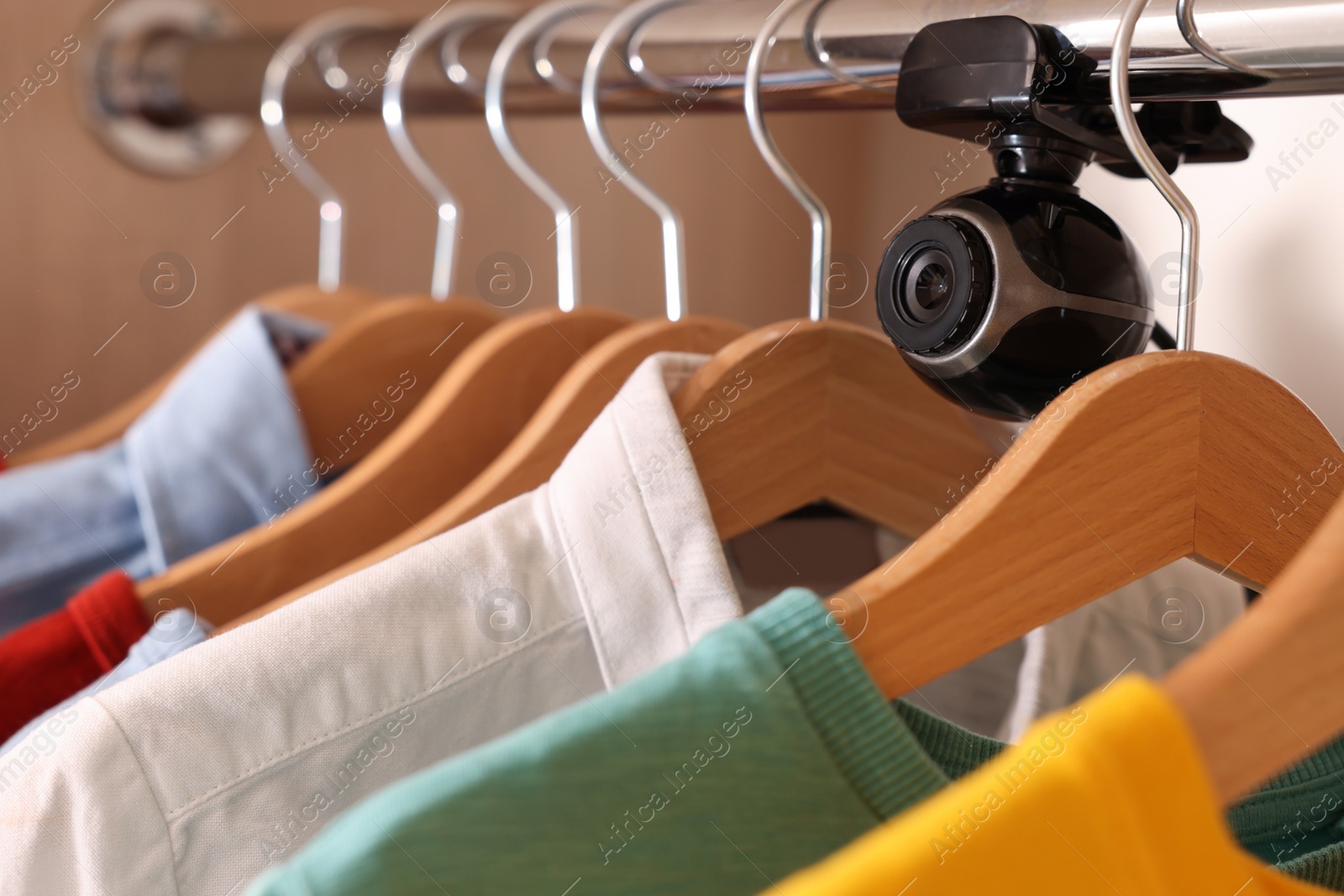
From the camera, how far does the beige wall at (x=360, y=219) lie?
98cm

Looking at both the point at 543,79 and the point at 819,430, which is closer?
the point at 819,430

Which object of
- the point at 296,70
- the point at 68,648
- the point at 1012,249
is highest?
the point at 296,70

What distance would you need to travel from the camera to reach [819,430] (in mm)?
470

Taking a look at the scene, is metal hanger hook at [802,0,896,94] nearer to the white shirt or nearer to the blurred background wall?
the white shirt

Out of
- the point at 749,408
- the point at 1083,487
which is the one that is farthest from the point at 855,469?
the point at 1083,487

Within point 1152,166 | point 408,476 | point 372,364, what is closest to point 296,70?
point 372,364

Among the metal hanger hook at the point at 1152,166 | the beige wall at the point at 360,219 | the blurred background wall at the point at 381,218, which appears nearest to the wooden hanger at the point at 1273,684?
the metal hanger hook at the point at 1152,166

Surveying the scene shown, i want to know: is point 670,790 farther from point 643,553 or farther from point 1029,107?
point 1029,107

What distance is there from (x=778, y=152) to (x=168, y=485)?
0.35 meters

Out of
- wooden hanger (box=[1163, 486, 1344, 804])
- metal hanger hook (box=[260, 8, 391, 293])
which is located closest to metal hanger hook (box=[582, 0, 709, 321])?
metal hanger hook (box=[260, 8, 391, 293])

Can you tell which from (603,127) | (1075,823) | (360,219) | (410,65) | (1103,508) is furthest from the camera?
(360,219)

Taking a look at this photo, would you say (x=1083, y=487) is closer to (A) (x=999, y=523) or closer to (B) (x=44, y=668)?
(A) (x=999, y=523)

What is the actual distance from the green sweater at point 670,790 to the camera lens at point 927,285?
0.44ft

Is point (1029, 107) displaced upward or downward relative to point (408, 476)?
upward
